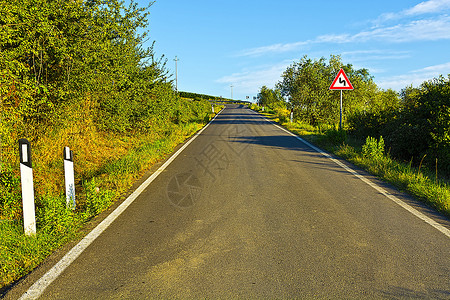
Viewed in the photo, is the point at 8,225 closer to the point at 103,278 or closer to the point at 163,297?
the point at 103,278

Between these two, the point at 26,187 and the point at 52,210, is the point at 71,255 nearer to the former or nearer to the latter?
the point at 52,210

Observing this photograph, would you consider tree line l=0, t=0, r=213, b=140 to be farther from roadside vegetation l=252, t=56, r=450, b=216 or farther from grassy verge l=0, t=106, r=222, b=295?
roadside vegetation l=252, t=56, r=450, b=216

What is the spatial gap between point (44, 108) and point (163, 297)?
6.29 metres

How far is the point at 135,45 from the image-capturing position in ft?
41.2

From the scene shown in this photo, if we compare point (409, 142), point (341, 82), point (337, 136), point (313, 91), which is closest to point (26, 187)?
point (409, 142)

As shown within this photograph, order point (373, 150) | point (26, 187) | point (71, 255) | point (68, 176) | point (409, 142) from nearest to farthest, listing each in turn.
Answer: point (71, 255) < point (26, 187) < point (68, 176) < point (373, 150) < point (409, 142)

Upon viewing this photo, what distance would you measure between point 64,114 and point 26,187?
4045mm

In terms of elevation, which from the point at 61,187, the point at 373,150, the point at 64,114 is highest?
the point at 64,114

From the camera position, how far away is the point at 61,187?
6977 millimetres

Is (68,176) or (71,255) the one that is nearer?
(71,255)

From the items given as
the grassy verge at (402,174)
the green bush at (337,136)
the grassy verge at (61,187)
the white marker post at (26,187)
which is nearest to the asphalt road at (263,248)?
the grassy verge at (402,174)

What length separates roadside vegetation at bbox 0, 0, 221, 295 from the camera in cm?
466

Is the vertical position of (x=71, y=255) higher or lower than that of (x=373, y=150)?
lower

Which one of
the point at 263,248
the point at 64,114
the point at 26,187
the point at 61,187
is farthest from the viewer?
the point at 64,114
